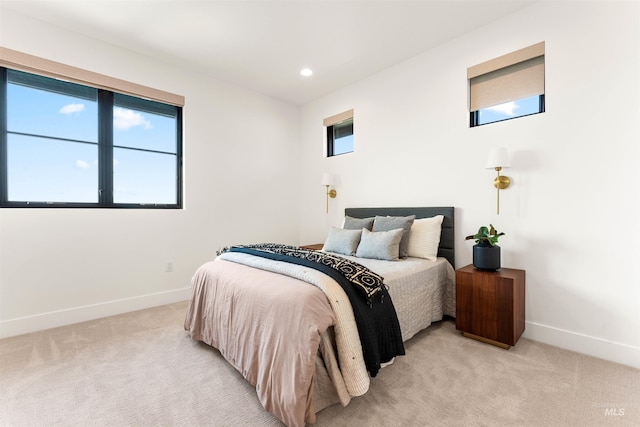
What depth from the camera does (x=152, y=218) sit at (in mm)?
3195

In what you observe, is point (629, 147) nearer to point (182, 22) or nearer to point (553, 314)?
point (553, 314)

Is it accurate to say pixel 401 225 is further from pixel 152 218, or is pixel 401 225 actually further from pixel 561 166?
pixel 152 218

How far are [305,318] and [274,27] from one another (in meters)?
2.59

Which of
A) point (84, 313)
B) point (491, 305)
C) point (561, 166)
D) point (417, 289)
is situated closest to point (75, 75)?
point (84, 313)

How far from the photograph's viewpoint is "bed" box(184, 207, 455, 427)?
1.39 m

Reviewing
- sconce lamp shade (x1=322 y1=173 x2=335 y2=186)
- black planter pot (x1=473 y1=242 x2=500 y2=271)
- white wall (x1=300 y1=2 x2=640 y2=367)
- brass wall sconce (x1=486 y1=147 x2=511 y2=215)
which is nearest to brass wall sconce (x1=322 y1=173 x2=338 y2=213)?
sconce lamp shade (x1=322 y1=173 x2=335 y2=186)

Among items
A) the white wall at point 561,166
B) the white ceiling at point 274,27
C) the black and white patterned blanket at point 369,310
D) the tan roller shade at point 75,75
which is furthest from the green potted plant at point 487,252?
the tan roller shade at point 75,75

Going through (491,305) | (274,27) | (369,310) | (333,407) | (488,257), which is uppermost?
(274,27)

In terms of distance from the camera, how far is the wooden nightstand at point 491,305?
83.0 inches

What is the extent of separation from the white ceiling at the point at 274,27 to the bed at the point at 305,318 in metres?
2.06

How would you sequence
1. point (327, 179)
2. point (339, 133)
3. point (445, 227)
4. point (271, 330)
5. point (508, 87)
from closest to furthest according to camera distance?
point (271, 330) < point (508, 87) < point (445, 227) < point (327, 179) < point (339, 133)

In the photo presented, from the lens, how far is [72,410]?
1527 millimetres

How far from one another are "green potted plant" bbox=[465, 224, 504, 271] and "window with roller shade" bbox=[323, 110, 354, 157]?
7.04 ft

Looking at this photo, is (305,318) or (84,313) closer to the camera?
(305,318)
